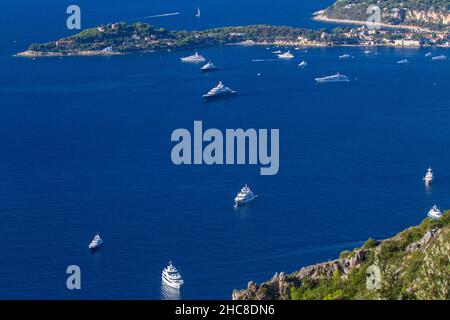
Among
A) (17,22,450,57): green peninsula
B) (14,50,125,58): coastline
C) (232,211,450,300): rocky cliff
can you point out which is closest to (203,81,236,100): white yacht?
(14,50,125,58): coastline

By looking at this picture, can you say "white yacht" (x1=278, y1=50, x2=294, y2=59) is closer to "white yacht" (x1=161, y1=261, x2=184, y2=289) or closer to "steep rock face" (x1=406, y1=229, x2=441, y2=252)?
"white yacht" (x1=161, y1=261, x2=184, y2=289)

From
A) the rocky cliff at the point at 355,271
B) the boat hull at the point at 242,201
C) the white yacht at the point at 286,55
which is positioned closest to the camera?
the rocky cliff at the point at 355,271

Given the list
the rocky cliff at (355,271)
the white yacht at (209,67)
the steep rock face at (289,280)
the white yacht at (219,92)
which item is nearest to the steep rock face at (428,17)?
the white yacht at (209,67)

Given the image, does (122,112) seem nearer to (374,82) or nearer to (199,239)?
(374,82)

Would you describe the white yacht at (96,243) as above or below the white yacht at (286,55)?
below

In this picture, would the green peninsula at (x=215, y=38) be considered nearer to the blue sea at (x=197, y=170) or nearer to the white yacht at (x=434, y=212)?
the blue sea at (x=197, y=170)
